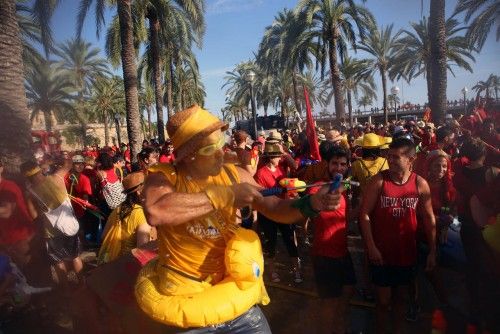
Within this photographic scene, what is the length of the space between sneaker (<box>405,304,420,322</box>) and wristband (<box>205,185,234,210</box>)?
A: 305cm

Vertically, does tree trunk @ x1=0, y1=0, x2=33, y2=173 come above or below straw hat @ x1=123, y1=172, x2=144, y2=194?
above

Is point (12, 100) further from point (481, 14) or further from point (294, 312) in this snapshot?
point (481, 14)

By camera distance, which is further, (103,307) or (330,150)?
(330,150)

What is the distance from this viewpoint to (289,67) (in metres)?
22.6

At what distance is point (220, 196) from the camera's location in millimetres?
1915

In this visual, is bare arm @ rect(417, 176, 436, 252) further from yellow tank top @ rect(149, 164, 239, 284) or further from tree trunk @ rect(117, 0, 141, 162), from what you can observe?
tree trunk @ rect(117, 0, 141, 162)

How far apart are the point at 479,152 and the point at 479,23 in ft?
50.7

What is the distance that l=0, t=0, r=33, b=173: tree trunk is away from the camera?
5746 mm

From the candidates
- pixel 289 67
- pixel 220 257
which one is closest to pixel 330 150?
pixel 220 257

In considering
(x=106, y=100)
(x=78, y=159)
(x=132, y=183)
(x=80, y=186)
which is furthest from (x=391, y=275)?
(x=106, y=100)

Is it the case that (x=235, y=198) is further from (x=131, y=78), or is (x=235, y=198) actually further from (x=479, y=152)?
Result: (x=131, y=78)

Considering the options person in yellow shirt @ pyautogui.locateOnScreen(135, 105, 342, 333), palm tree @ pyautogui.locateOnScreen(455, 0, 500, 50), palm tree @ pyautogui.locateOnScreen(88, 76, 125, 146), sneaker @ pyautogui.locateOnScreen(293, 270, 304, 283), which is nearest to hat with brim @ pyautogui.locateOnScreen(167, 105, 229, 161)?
person in yellow shirt @ pyautogui.locateOnScreen(135, 105, 342, 333)

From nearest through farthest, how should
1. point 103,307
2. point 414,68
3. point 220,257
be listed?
point 220,257, point 103,307, point 414,68

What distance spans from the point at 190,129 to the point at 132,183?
178 cm
